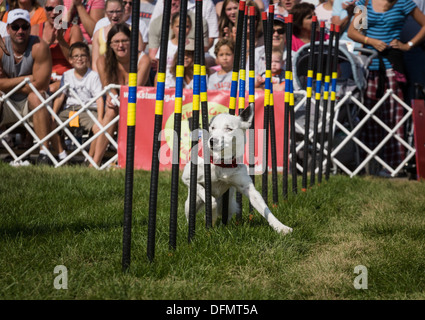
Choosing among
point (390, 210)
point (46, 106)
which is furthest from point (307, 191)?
point (46, 106)

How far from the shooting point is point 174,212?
3871 mm

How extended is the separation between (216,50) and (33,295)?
7.13 metres

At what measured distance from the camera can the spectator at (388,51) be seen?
9031mm

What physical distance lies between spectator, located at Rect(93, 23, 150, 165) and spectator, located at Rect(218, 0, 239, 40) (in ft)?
4.96

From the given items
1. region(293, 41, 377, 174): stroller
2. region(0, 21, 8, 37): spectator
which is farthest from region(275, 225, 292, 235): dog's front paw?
region(0, 21, 8, 37): spectator

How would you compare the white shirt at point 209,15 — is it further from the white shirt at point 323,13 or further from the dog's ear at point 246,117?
the dog's ear at point 246,117

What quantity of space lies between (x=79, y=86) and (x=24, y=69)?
3.23 ft

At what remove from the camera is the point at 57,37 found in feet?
34.8

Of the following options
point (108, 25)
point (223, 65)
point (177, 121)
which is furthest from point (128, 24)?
point (177, 121)

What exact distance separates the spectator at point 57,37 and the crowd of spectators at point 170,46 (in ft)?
0.06

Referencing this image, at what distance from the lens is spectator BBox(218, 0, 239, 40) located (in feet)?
32.4

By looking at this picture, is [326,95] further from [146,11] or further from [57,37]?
[57,37]

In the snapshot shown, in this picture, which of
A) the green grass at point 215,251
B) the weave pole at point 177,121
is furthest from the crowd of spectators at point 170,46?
the weave pole at point 177,121
